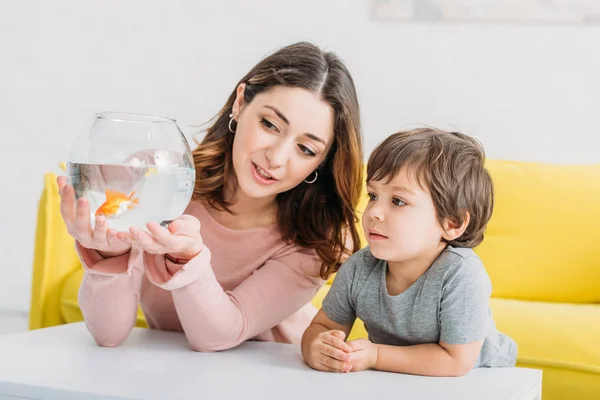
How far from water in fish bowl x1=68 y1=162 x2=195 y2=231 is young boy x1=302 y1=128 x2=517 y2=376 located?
1.25 feet

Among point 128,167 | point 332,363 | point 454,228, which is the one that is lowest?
point 332,363

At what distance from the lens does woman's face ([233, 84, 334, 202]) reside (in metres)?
1.46

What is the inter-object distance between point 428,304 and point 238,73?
6.38 feet

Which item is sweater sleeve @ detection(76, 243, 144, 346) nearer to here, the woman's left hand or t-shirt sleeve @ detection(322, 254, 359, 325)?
the woman's left hand

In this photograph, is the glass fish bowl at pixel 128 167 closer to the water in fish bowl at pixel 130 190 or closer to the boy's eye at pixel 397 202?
the water in fish bowl at pixel 130 190

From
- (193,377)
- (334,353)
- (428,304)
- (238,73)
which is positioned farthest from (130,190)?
(238,73)

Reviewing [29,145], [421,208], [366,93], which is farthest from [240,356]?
[29,145]

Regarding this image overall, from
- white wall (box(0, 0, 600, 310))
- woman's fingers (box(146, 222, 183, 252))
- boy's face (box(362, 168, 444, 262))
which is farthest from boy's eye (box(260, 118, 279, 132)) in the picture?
white wall (box(0, 0, 600, 310))

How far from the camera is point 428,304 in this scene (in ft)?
4.31

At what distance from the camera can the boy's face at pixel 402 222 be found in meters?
1.32

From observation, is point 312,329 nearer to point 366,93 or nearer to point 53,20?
point 366,93

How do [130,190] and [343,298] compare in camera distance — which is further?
[343,298]

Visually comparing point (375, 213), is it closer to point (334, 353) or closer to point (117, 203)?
point (334, 353)

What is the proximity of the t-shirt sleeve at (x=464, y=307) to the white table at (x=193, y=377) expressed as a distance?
71 mm
